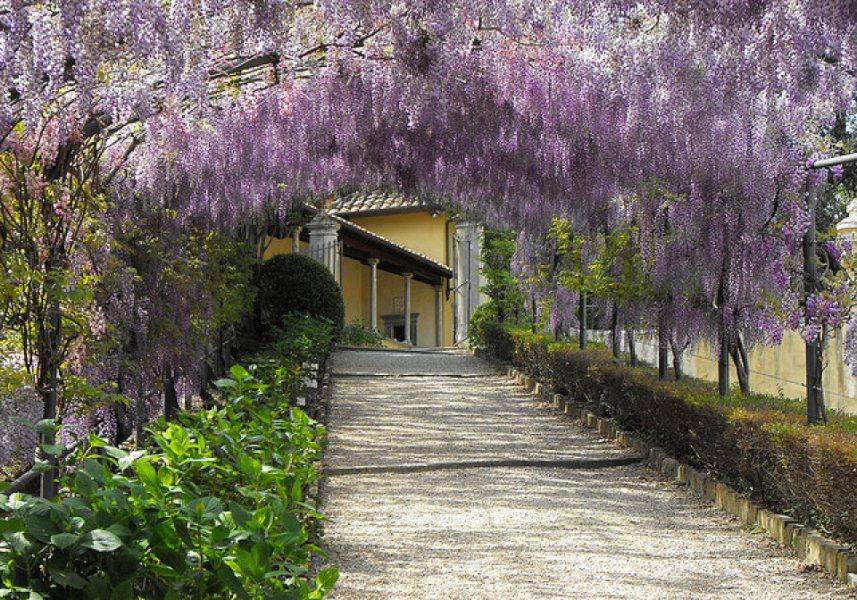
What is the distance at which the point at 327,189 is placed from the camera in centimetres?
1102

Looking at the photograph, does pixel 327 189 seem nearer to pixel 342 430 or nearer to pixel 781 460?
pixel 342 430

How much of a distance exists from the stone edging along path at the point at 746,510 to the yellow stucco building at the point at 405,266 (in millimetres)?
12813

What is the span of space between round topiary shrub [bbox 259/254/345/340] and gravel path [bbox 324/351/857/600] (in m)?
7.23

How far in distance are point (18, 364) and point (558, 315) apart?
28.3ft

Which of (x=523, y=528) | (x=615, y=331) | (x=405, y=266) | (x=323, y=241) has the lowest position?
(x=523, y=528)

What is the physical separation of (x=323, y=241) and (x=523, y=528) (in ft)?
49.4

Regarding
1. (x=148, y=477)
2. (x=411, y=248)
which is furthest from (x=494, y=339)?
(x=148, y=477)

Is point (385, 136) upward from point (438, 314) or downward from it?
upward

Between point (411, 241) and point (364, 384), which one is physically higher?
point (411, 241)

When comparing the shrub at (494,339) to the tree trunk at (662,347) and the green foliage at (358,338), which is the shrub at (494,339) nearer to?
the green foliage at (358,338)

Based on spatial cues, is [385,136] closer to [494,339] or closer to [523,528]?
[523,528]

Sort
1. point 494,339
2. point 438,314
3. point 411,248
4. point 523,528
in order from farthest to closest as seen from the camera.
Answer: point 438,314 → point 411,248 → point 494,339 → point 523,528

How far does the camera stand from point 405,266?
25.8 m

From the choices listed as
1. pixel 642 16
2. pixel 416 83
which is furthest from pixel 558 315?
pixel 642 16
